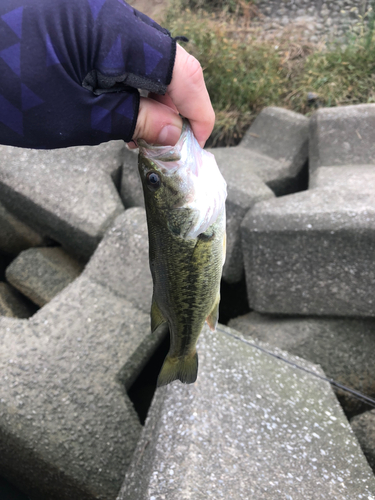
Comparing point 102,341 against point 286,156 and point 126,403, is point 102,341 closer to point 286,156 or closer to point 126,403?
point 126,403

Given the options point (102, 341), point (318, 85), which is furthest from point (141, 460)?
point (318, 85)

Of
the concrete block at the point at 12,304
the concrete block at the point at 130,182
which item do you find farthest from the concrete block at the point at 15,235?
the concrete block at the point at 130,182

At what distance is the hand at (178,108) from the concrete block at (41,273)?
235 centimetres

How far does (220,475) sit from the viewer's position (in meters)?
1.57

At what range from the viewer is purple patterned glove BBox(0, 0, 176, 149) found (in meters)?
0.92

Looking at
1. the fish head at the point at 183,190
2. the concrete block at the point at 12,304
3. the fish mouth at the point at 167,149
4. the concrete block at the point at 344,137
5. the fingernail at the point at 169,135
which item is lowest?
the concrete block at the point at 12,304

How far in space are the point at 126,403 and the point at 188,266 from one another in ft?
3.90

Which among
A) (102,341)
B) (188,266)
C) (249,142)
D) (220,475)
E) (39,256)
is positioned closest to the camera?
(188,266)

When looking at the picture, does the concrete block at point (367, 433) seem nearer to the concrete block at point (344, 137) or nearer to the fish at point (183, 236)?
the fish at point (183, 236)

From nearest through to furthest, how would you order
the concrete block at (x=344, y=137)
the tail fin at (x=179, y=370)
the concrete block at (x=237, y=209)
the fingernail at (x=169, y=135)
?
the fingernail at (x=169, y=135) < the tail fin at (x=179, y=370) < the concrete block at (x=237, y=209) < the concrete block at (x=344, y=137)

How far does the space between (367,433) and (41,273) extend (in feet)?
8.33

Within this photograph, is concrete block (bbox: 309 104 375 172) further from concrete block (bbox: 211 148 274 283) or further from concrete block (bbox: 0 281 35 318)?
concrete block (bbox: 0 281 35 318)

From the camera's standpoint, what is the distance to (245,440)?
174cm

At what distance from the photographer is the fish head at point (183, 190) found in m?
1.28
